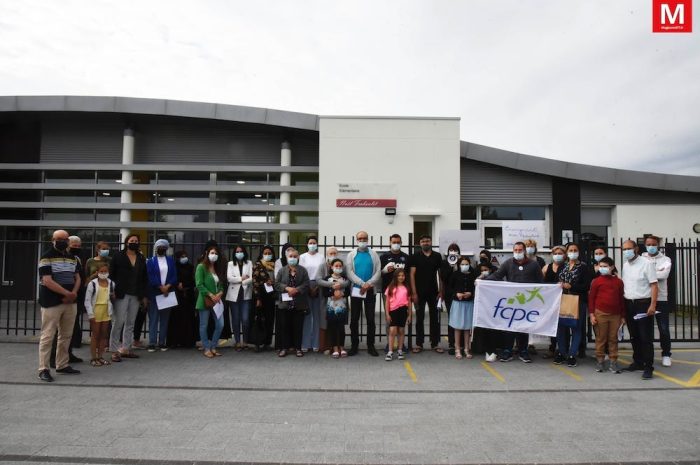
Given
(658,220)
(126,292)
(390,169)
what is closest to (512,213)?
(658,220)

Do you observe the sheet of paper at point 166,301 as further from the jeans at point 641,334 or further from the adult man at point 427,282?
Answer: the jeans at point 641,334

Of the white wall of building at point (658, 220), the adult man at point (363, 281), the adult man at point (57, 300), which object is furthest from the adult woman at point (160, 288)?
the white wall of building at point (658, 220)

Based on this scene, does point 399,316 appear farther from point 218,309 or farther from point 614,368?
point 614,368

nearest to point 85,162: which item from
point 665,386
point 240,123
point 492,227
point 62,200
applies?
point 62,200

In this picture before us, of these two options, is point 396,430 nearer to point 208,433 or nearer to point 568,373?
point 208,433

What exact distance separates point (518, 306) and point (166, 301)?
20.7ft

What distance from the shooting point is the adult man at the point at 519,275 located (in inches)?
308

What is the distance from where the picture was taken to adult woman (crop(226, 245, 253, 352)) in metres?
8.02

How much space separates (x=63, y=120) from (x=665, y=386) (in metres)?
19.7

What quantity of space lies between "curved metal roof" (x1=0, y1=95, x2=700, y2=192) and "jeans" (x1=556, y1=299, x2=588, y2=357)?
28.8 ft

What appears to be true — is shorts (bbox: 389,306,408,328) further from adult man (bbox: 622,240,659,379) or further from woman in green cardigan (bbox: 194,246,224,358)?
adult man (bbox: 622,240,659,379)

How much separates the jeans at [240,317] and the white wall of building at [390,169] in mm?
6506

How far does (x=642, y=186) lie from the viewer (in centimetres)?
1545

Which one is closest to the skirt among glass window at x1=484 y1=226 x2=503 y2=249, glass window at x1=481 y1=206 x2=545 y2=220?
glass window at x1=484 y1=226 x2=503 y2=249
